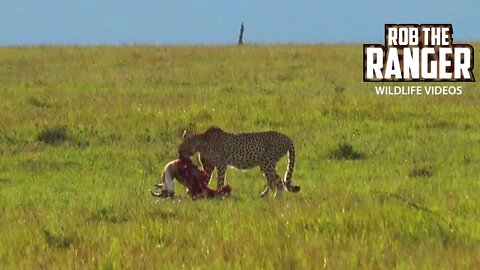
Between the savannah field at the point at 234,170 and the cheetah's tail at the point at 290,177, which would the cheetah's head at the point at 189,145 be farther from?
the cheetah's tail at the point at 290,177

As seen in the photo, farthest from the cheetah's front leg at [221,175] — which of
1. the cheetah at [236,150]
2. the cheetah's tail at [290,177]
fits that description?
the cheetah's tail at [290,177]

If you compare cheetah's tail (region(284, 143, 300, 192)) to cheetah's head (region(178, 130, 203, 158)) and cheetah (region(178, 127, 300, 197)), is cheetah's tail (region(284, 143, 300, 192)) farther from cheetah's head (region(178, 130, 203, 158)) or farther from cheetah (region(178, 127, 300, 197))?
cheetah's head (region(178, 130, 203, 158))

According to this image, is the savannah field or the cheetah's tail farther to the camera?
the cheetah's tail

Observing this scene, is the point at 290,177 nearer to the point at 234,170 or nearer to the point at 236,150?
the point at 236,150

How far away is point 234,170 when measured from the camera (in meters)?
12.7

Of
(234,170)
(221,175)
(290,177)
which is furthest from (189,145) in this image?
(234,170)

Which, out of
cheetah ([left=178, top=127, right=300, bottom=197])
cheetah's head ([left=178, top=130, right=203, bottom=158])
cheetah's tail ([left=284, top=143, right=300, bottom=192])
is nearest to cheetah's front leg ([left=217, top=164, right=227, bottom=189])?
cheetah ([left=178, top=127, right=300, bottom=197])

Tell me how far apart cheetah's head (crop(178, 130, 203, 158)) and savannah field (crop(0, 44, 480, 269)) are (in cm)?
72

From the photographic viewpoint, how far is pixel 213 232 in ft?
23.0

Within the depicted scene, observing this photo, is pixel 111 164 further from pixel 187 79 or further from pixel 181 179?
pixel 187 79

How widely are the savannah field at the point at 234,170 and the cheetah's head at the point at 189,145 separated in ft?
2.36

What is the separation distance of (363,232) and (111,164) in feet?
24.5

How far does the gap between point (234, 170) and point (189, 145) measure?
93.3 inches

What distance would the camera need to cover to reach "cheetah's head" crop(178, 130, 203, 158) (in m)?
10.4
